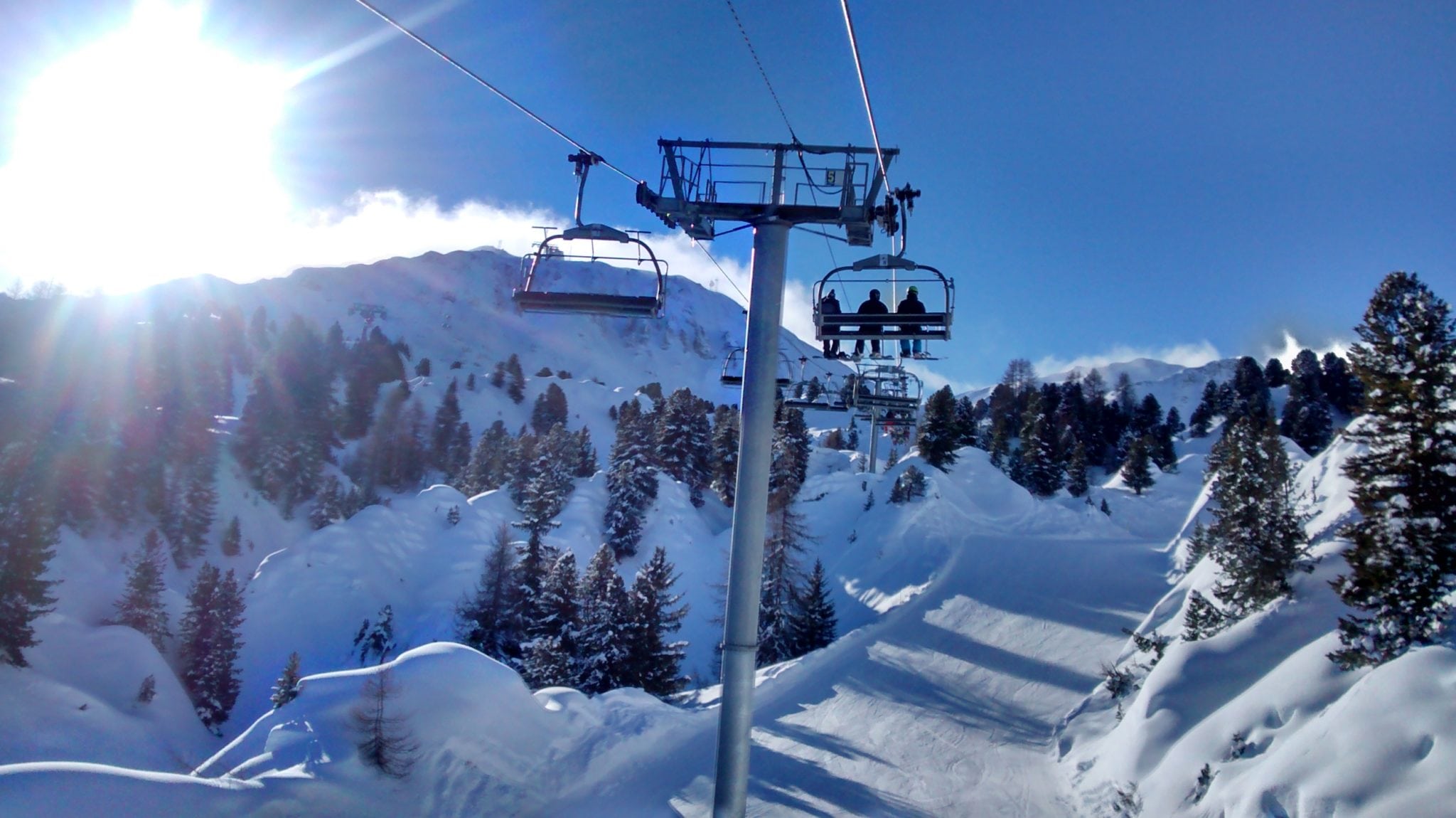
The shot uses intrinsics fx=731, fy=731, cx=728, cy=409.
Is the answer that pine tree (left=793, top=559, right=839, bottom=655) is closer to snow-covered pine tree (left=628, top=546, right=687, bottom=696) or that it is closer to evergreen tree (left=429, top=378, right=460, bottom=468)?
snow-covered pine tree (left=628, top=546, right=687, bottom=696)

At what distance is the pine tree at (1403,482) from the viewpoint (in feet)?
33.6

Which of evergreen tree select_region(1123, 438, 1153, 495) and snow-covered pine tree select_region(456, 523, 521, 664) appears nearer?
snow-covered pine tree select_region(456, 523, 521, 664)

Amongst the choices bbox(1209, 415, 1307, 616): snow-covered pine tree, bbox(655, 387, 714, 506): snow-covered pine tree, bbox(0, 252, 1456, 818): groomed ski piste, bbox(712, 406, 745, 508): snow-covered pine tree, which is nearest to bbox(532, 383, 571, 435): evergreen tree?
bbox(655, 387, 714, 506): snow-covered pine tree

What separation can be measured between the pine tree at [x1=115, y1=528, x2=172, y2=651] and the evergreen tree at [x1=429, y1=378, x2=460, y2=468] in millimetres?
35854

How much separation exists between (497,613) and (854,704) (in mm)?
20377

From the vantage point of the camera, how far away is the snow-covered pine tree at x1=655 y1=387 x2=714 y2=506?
52.7 metres

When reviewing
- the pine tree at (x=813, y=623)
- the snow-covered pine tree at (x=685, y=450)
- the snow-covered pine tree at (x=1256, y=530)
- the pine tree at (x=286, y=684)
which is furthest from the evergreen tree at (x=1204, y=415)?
the pine tree at (x=286, y=684)

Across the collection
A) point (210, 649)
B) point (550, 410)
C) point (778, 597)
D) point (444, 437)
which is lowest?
point (210, 649)

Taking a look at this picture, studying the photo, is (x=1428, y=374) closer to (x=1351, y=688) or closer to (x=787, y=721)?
(x=1351, y=688)

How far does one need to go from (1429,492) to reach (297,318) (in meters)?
85.3

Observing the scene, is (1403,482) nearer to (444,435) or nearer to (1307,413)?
(1307,413)

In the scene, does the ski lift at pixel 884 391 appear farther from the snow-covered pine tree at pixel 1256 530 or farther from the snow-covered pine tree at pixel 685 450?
the snow-covered pine tree at pixel 685 450

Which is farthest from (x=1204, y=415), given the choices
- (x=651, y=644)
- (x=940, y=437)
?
(x=651, y=644)

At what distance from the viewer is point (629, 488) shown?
150ft
